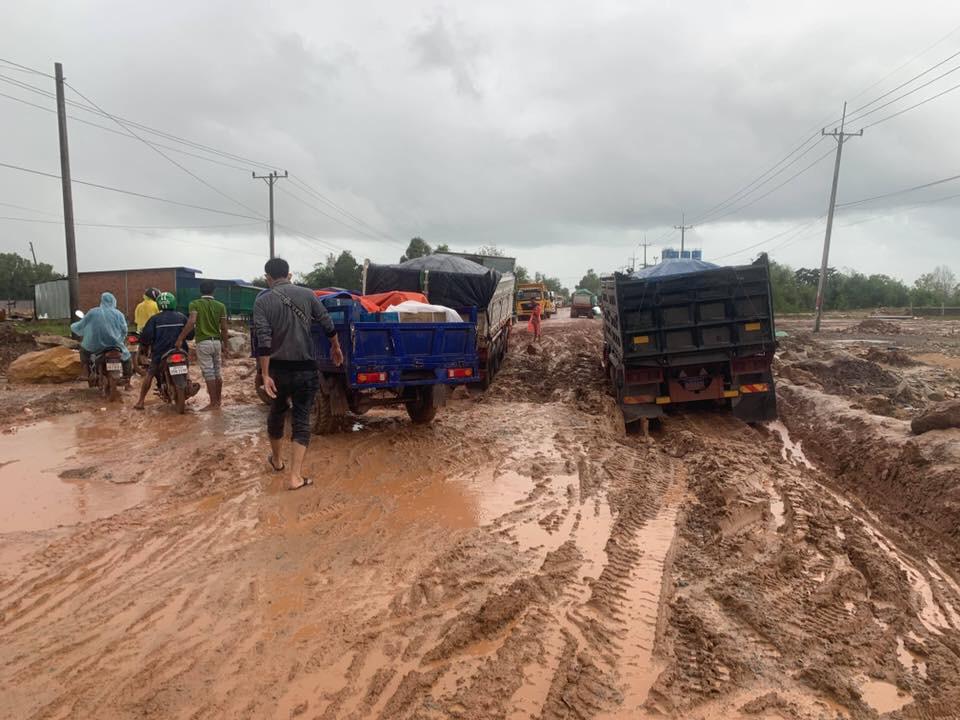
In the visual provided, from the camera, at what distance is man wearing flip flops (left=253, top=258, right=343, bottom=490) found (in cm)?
560

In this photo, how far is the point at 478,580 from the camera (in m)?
3.87

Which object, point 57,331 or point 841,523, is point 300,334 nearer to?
point 841,523

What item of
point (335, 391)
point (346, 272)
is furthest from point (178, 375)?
point (346, 272)

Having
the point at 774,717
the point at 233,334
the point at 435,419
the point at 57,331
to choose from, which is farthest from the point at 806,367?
the point at 57,331

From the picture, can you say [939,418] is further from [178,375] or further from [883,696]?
[178,375]

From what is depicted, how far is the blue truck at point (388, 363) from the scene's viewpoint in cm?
755

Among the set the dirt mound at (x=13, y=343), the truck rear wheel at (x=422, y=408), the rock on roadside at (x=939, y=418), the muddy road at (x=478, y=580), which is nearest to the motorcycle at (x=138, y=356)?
the muddy road at (x=478, y=580)

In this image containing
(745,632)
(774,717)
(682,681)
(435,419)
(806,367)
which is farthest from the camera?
(806,367)

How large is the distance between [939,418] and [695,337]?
3.10 meters

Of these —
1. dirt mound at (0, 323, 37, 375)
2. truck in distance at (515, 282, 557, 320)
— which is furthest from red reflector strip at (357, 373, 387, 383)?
truck in distance at (515, 282, 557, 320)

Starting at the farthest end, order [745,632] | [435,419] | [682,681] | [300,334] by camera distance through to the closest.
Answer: [435,419] → [300,334] → [745,632] → [682,681]

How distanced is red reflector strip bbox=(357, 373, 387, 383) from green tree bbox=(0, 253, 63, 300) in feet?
205

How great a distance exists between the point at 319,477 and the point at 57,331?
67.0 ft

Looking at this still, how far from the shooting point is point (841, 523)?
5293mm
